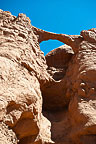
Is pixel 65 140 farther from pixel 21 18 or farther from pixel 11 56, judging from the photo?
pixel 21 18

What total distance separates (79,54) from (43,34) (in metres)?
1.73

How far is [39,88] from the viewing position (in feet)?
14.9

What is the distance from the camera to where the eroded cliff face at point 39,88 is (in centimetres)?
332

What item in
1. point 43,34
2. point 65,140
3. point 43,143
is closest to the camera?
point 43,143

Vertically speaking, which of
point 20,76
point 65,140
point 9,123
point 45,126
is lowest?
point 65,140

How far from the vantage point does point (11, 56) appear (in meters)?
3.97

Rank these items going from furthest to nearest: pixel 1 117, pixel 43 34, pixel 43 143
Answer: pixel 43 34, pixel 43 143, pixel 1 117

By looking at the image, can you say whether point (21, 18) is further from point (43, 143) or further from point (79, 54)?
point (43, 143)

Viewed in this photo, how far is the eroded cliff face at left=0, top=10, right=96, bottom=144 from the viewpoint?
131 inches

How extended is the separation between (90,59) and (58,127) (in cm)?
244

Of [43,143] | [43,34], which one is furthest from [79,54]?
[43,143]

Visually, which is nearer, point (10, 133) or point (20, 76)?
point (10, 133)

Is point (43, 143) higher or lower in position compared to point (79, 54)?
lower

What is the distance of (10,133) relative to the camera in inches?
123
